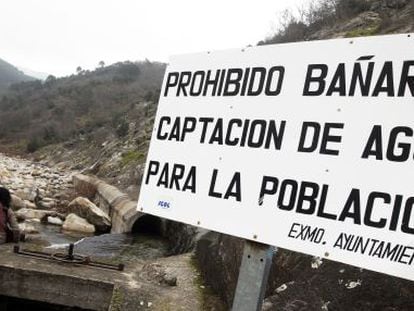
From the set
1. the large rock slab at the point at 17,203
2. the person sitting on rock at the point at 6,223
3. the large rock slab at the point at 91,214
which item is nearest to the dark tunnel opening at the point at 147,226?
the large rock slab at the point at 91,214

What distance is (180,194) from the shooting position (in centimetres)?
231

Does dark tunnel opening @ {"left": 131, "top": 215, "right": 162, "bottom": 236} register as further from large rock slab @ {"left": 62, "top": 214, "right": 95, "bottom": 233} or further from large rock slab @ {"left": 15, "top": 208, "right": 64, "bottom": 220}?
large rock slab @ {"left": 15, "top": 208, "right": 64, "bottom": 220}

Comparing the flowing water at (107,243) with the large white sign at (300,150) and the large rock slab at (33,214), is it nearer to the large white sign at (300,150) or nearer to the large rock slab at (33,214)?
the large rock slab at (33,214)

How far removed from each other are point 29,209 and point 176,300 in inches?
398

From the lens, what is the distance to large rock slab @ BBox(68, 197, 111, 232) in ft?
46.6

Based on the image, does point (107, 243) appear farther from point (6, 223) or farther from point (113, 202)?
point (6, 223)

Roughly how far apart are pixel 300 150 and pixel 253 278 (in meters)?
0.55

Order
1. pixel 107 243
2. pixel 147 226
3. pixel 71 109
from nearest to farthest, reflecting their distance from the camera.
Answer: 1. pixel 107 243
2. pixel 147 226
3. pixel 71 109

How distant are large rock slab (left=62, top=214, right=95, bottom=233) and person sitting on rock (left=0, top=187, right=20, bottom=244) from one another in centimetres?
506

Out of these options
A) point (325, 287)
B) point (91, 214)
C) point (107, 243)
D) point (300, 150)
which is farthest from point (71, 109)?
point (300, 150)

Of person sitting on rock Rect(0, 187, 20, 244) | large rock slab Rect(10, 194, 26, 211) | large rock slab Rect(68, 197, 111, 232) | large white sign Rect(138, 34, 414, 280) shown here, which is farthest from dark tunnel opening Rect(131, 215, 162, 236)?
large white sign Rect(138, 34, 414, 280)

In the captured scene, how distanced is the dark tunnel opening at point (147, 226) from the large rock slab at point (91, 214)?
1097 millimetres

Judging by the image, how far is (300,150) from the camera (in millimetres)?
2025

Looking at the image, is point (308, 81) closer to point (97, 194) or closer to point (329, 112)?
point (329, 112)
